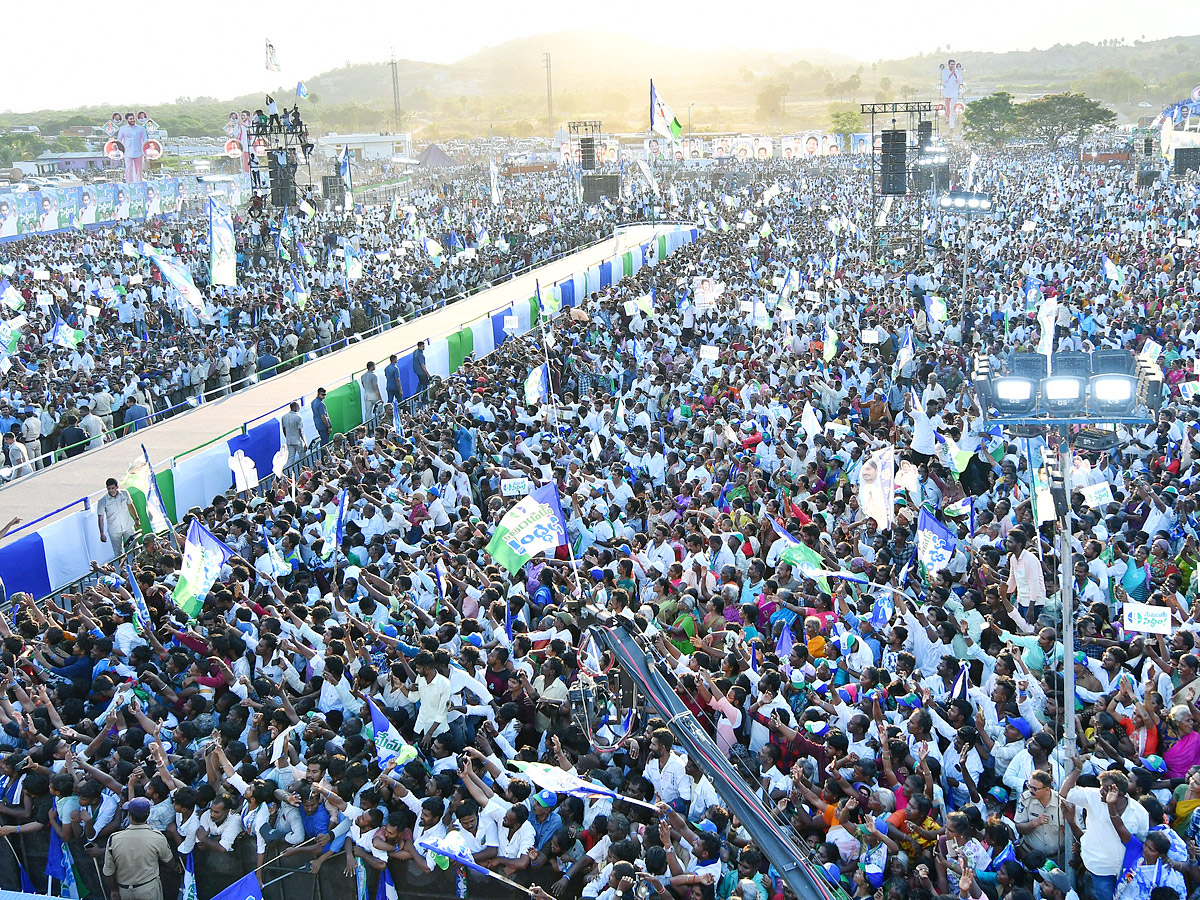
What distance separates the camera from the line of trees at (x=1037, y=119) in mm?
91125

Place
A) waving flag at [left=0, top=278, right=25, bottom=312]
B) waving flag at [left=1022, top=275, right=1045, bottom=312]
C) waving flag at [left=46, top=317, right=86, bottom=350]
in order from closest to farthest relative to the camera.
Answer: waving flag at [left=46, top=317, right=86, bottom=350], waving flag at [left=1022, top=275, right=1045, bottom=312], waving flag at [left=0, top=278, right=25, bottom=312]

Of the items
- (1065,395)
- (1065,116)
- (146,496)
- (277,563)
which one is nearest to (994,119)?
(1065,116)

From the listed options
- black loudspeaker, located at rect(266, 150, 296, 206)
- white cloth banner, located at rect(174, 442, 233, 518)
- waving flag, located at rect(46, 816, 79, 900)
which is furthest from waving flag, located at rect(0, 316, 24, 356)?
waving flag, located at rect(46, 816, 79, 900)

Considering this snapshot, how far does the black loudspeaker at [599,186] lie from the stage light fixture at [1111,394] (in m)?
46.7

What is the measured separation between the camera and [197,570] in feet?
29.3

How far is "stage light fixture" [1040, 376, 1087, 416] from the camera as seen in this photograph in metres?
6.57

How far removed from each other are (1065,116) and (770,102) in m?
91.0

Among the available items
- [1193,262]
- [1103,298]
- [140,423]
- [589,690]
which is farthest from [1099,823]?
[1193,262]

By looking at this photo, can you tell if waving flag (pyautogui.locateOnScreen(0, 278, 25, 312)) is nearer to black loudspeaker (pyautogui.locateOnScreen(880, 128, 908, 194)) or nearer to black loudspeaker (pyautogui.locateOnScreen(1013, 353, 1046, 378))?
black loudspeaker (pyautogui.locateOnScreen(1013, 353, 1046, 378))

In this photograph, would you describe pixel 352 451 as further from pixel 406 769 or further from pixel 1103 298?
pixel 1103 298

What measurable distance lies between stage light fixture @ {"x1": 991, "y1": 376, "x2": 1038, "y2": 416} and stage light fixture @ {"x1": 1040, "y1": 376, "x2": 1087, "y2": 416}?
0.24 m


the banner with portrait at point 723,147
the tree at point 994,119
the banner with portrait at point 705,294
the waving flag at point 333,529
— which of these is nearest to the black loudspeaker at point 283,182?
the banner with portrait at point 705,294

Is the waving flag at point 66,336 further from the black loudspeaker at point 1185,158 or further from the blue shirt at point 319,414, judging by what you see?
the black loudspeaker at point 1185,158

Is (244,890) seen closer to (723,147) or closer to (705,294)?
(705,294)
